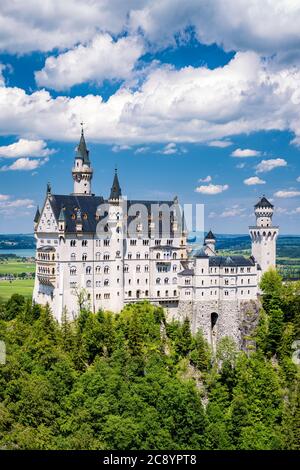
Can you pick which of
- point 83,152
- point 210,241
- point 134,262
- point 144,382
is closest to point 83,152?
point 83,152

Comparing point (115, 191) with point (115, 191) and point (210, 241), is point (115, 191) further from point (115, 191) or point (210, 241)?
point (210, 241)

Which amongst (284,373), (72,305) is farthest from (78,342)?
(284,373)

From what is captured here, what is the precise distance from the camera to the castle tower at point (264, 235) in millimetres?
104500

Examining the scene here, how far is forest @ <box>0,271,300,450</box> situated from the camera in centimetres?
7144

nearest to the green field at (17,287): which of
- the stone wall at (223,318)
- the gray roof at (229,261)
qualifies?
the stone wall at (223,318)

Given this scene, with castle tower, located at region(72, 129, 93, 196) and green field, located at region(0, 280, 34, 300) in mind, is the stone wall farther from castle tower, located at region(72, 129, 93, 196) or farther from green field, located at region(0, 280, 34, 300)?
green field, located at region(0, 280, 34, 300)

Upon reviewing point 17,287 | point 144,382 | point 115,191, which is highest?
point 115,191

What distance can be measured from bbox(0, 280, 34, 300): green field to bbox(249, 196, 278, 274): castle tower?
54.7 m

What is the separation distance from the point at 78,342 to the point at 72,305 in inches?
286

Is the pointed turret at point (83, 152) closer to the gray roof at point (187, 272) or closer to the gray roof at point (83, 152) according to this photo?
the gray roof at point (83, 152)

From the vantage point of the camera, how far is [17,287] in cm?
15488

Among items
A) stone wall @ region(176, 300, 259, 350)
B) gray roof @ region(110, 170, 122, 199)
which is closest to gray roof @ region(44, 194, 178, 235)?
gray roof @ region(110, 170, 122, 199)

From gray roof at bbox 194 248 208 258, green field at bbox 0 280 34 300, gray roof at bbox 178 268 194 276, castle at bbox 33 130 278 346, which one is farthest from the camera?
green field at bbox 0 280 34 300

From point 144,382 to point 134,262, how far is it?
72.5 ft
